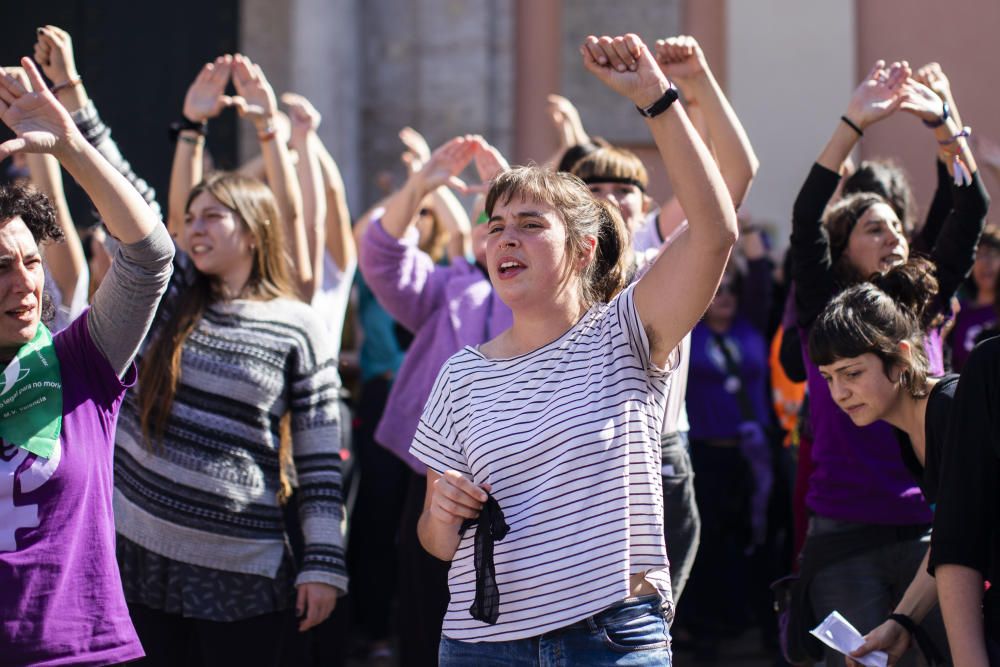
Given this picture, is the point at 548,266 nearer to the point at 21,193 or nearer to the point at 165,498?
the point at 21,193

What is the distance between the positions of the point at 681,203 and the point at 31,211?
1441 millimetres

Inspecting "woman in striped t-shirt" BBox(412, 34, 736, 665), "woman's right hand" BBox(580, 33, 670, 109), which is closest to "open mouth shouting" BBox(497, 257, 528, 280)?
"woman in striped t-shirt" BBox(412, 34, 736, 665)

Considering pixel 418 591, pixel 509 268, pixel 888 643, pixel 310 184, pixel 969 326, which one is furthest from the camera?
pixel 969 326

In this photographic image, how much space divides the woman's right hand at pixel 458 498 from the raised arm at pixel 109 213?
78 cm

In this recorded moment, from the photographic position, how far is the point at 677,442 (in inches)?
146

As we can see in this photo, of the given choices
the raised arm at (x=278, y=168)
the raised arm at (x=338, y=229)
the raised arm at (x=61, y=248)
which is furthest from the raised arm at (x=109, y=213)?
the raised arm at (x=338, y=229)

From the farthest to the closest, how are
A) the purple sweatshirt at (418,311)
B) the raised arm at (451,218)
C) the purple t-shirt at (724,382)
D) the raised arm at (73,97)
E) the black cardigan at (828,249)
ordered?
the purple t-shirt at (724,382), the raised arm at (451,218), the purple sweatshirt at (418,311), the black cardigan at (828,249), the raised arm at (73,97)

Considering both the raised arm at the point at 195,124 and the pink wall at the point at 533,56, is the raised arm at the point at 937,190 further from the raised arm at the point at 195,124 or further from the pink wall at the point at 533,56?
the pink wall at the point at 533,56

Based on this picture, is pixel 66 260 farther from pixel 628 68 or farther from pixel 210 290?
pixel 628 68

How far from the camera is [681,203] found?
257cm

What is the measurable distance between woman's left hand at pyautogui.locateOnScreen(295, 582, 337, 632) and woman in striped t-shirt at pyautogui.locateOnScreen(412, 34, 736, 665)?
98 cm

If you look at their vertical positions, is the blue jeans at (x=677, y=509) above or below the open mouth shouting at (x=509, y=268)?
below

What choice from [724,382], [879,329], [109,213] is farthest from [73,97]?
[724,382]

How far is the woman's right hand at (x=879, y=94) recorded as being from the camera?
3834 millimetres
